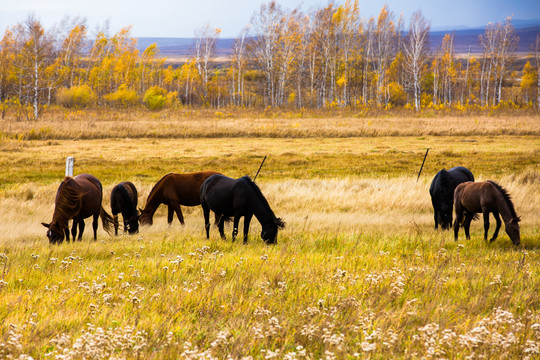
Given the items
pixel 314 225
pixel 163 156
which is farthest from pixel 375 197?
pixel 163 156

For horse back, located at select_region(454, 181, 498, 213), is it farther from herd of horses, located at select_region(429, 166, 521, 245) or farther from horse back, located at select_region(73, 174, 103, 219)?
horse back, located at select_region(73, 174, 103, 219)

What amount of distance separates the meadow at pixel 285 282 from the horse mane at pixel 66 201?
0.67 m

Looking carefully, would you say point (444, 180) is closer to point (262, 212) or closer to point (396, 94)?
point (262, 212)

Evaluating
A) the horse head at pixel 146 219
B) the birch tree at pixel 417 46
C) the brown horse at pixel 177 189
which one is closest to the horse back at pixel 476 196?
the brown horse at pixel 177 189

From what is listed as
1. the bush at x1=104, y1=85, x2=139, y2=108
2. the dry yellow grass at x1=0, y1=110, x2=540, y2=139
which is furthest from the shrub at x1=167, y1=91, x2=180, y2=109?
the dry yellow grass at x1=0, y1=110, x2=540, y2=139

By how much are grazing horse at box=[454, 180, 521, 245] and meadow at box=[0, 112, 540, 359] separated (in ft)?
1.11

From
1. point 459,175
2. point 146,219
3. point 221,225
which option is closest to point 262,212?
point 221,225

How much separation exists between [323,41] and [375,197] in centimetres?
5356

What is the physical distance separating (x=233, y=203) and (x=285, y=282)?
4.04 m

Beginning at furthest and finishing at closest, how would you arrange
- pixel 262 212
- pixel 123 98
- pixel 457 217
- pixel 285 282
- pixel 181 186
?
pixel 123 98 → pixel 181 186 → pixel 457 217 → pixel 262 212 → pixel 285 282

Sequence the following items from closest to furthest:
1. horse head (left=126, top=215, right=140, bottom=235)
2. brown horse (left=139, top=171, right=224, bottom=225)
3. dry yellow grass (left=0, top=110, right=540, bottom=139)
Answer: horse head (left=126, top=215, right=140, bottom=235), brown horse (left=139, top=171, right=224, bottom=225), dry yellow grass (left=0, top=110, right=540, bottom=139)

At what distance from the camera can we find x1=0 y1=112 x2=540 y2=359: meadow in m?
3.83

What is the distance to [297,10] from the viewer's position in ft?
231

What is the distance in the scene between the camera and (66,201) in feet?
32.2
